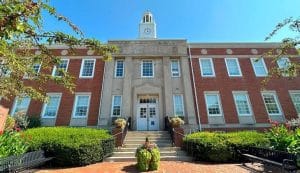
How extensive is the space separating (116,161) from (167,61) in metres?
11.4

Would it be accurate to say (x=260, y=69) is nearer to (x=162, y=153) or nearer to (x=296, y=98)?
(x=296, y=98)

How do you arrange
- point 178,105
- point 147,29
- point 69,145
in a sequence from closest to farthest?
point 69,145 < point 178,105 < point 147,29

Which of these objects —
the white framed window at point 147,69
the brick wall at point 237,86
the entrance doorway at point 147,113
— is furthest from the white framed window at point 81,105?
the brick wall at point 237,86

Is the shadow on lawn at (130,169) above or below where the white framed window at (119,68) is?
below

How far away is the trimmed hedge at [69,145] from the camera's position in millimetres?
10008

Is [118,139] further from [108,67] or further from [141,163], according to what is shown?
[108,67]

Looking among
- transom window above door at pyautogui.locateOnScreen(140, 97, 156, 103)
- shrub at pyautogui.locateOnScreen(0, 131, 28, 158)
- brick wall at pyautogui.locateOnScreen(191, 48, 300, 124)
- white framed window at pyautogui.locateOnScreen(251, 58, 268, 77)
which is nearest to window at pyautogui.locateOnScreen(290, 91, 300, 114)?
brick wall at pyautogui.locateOnScreen(191, 48, 300, 124)

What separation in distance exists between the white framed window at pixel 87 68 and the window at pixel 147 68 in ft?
15.2

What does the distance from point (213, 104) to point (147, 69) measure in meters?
6.57

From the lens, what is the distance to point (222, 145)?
10797 mm

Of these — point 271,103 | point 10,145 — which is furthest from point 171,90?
point 10,145

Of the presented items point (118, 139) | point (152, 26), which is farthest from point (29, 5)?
point (152, 26)

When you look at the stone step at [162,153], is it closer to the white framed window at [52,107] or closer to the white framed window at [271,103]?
the white framed window at [52,107]

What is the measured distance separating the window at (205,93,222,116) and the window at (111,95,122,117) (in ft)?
24.1
